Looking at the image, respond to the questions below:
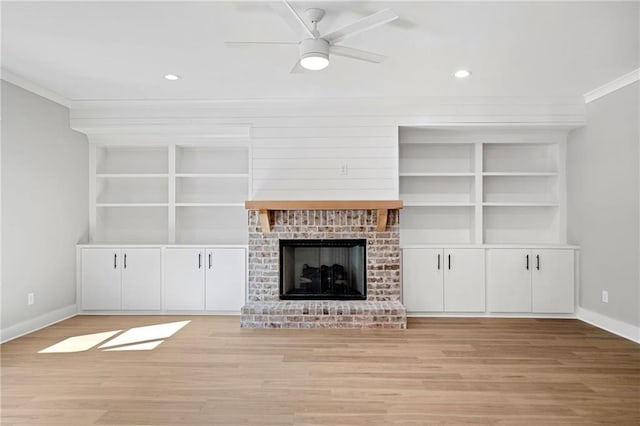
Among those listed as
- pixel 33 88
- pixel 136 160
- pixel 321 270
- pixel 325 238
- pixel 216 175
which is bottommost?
pixel 321 270

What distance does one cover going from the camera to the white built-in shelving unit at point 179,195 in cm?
508

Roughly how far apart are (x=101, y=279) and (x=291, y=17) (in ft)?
12.8

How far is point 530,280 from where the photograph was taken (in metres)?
4.46

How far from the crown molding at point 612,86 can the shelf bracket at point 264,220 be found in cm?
376

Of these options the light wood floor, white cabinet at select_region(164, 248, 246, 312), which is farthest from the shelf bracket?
the light wood floor

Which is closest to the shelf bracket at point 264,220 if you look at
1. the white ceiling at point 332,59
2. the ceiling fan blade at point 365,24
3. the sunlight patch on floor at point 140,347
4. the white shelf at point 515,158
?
the white ceiling at point 332,59

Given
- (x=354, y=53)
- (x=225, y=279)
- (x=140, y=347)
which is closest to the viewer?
(x=354, y=53)

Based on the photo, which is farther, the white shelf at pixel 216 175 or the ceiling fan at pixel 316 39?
the white shelf at pixel 216 175

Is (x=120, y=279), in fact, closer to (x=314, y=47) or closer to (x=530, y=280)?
(x=314, y=47)

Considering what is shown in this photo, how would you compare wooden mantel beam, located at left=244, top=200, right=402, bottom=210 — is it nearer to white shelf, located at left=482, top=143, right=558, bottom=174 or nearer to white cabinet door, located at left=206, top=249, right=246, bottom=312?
white cabinet door, located at left=206, top=249, right=246, bottom=312

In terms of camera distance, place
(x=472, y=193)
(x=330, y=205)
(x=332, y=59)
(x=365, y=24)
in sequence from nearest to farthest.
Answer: (x=365, y=24)
(x=332, y=59)
(x=330, y=205)
(x=472, y=193)

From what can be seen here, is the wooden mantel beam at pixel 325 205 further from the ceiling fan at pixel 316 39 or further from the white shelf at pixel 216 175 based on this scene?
the ceiling fan at pixel 316 39

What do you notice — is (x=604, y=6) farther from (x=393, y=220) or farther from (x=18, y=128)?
(x=18, y=128)

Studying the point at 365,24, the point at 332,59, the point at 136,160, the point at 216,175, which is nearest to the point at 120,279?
the point at 136,160
